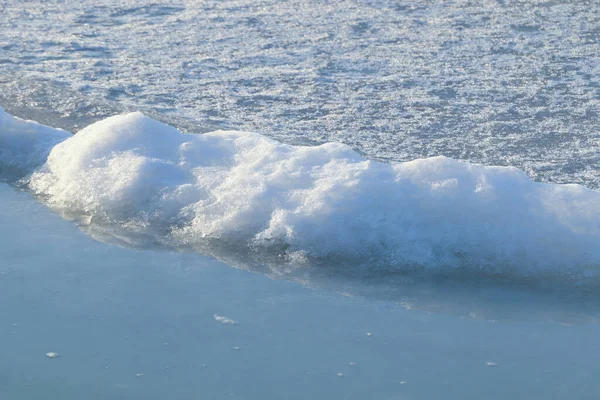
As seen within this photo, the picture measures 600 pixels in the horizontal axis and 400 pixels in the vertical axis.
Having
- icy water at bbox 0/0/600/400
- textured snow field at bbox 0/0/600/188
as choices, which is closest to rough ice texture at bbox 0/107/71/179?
icy water at bbox 0/0/600/400

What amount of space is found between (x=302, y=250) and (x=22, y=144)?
1.76 meters

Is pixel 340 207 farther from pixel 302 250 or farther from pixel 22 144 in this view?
pixel 22 144

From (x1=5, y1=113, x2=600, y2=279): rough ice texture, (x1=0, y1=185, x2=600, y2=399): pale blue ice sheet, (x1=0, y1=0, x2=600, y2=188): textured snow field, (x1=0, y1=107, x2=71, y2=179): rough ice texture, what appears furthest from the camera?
(x1=0, y1=0, x2=600, y2=188): textured snow field

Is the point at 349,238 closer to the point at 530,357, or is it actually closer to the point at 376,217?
the point at 376,217

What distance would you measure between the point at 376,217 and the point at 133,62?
3969 mm

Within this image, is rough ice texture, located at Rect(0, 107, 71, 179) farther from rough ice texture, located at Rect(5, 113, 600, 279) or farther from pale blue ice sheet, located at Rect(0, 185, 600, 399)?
pale blue ice sheet, located at Rect(0, 185, 600, 399)

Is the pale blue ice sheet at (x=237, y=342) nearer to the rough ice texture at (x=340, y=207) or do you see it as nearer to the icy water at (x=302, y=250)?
the icy water at (x=302, y=250)

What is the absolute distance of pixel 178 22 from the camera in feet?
26.3

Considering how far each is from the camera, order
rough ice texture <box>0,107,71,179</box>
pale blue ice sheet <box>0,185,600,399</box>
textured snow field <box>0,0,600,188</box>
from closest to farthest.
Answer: pale blue ice sheet <box>0,185,600,399</box>, rough ice texture <box>0,107,71,179</box>, textured snow field <box>0,0,600,188</box>

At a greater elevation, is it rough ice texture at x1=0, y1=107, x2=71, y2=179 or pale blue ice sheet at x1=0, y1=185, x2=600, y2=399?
rough ice texture at x1=0, y1=107, x2=71, y2=179

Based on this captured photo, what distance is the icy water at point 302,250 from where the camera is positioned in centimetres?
253

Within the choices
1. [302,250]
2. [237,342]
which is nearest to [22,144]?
[302,250]

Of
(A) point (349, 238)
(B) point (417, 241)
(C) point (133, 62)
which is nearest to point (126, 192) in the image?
(A) point (349, 238)

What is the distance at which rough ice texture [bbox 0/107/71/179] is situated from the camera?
13.4ft
